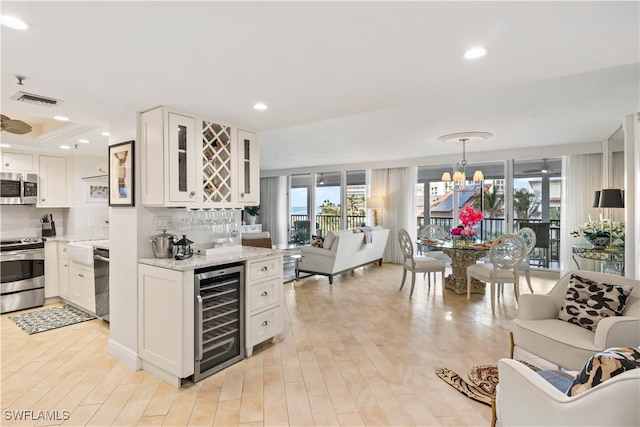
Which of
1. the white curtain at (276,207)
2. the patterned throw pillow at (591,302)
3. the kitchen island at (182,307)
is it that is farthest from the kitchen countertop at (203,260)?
the white curtain at (276,207)

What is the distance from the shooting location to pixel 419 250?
7.44m

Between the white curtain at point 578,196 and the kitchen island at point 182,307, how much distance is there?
19.0 feet

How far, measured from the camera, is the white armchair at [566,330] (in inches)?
82.1

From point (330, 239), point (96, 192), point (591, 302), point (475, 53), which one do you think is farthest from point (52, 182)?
point (591, 302)

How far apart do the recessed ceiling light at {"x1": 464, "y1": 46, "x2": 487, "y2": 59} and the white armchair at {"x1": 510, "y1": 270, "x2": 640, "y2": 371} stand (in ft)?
6.15

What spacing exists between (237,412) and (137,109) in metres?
2.54

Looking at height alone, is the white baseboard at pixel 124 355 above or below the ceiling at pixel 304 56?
below

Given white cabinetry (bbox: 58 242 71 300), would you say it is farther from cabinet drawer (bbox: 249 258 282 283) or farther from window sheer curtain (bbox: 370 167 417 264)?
window sheer curtain (bbox: 370 167 417 264)

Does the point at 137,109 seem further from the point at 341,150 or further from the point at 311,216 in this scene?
the point at 311,216

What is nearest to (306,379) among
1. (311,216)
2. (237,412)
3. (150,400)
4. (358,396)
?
(358,396)

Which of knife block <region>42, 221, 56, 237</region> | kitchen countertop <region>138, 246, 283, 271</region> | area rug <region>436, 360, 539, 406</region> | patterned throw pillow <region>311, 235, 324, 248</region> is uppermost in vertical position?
knife block <region>42, 221, 56, 237</region>

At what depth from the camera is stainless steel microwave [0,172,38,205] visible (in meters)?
4.46

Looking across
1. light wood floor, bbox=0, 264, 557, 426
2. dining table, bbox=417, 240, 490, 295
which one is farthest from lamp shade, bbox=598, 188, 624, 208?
light wood floor, bbox=0, 264, 557, 426

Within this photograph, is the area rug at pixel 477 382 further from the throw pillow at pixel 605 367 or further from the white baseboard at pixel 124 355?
the white baseboard at pixel 124 355
